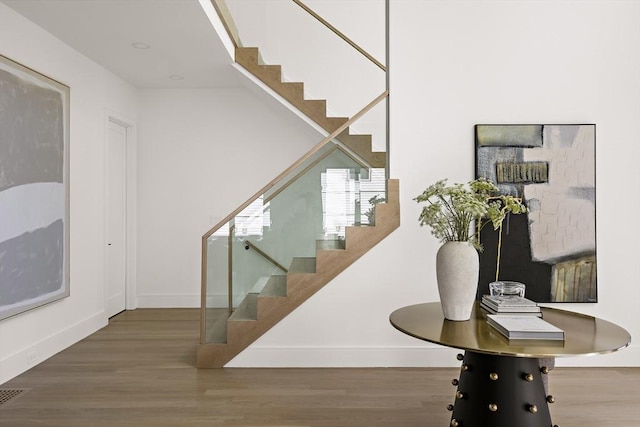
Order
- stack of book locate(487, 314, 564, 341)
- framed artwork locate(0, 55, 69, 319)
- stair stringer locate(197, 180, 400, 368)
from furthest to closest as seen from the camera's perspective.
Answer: stair stringer locate(197, 180, 400, 368), framed artwork locate(0, 55, 69, 319), stack of book locate(487, 314, 564, 341)

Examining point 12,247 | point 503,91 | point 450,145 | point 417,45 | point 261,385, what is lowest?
point 261,385

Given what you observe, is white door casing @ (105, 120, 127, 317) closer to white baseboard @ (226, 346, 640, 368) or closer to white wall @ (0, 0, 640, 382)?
white wall @ (0, 0, 640, 382)

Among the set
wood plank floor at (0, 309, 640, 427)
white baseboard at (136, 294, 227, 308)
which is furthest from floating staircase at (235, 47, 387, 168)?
white baseboard at (136, 294, 227, 308)

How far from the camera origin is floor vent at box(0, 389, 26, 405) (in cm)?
307

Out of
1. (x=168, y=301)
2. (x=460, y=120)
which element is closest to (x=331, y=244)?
(x=460, y=120)

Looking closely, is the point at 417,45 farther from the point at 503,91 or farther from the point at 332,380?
the point at 332,380

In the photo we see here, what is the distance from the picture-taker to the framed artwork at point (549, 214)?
12.4 feet

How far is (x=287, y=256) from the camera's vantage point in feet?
12.4

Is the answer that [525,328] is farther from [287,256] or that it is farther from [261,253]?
[261,253]

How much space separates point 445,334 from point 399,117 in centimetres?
235

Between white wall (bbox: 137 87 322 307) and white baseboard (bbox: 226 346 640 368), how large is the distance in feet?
8.62

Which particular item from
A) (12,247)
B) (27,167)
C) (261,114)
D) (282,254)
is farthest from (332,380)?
(261,114)

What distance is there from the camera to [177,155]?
6051 millimetres

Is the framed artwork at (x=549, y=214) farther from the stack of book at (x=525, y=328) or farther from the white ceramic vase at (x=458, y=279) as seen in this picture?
the stack of book at (x=525, y=328)
